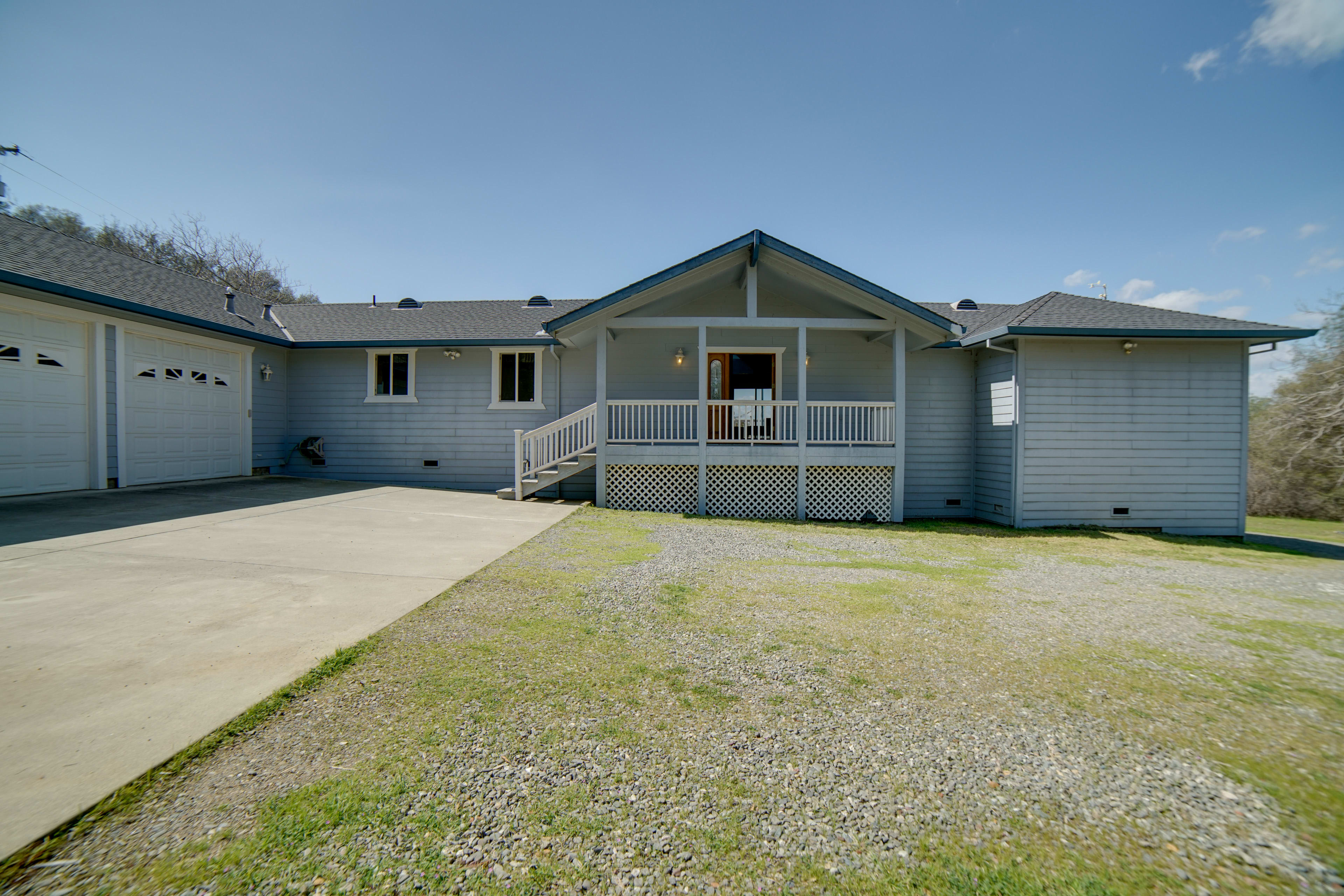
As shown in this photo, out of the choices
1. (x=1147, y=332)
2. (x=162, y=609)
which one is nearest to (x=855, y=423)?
(x=1147, y=332)

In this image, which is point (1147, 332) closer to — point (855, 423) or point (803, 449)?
point (855, 423)

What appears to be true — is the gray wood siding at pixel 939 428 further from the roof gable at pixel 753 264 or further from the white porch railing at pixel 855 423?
the roof gable at pixel 753 264

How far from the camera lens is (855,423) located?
32.9 feet

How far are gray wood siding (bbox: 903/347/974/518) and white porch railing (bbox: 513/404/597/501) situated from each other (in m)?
6.64

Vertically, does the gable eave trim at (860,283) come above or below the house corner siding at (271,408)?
above

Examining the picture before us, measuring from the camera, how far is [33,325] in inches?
302

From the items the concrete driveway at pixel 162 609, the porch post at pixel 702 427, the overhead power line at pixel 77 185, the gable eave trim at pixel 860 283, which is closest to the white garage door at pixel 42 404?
the concrete driveway at pixel 162 609

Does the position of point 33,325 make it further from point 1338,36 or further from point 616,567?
point 1338,36

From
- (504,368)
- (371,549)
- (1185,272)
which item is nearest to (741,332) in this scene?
(504,368)

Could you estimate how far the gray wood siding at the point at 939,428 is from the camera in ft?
35.4

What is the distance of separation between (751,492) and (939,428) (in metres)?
4.57

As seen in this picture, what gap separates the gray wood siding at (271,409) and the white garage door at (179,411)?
0.33 metres

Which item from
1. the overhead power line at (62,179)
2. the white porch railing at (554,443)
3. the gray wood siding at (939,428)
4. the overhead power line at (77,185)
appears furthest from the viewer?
the overhead power line at (77,185)

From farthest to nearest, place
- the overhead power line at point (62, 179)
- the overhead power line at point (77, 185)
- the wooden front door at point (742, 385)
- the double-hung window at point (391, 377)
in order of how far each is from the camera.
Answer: the overhead power line at point (77, 185), the overhead power line at point (62, 179), the double-hung window at point (391, 377), the wooden front door at point (742, 385)
